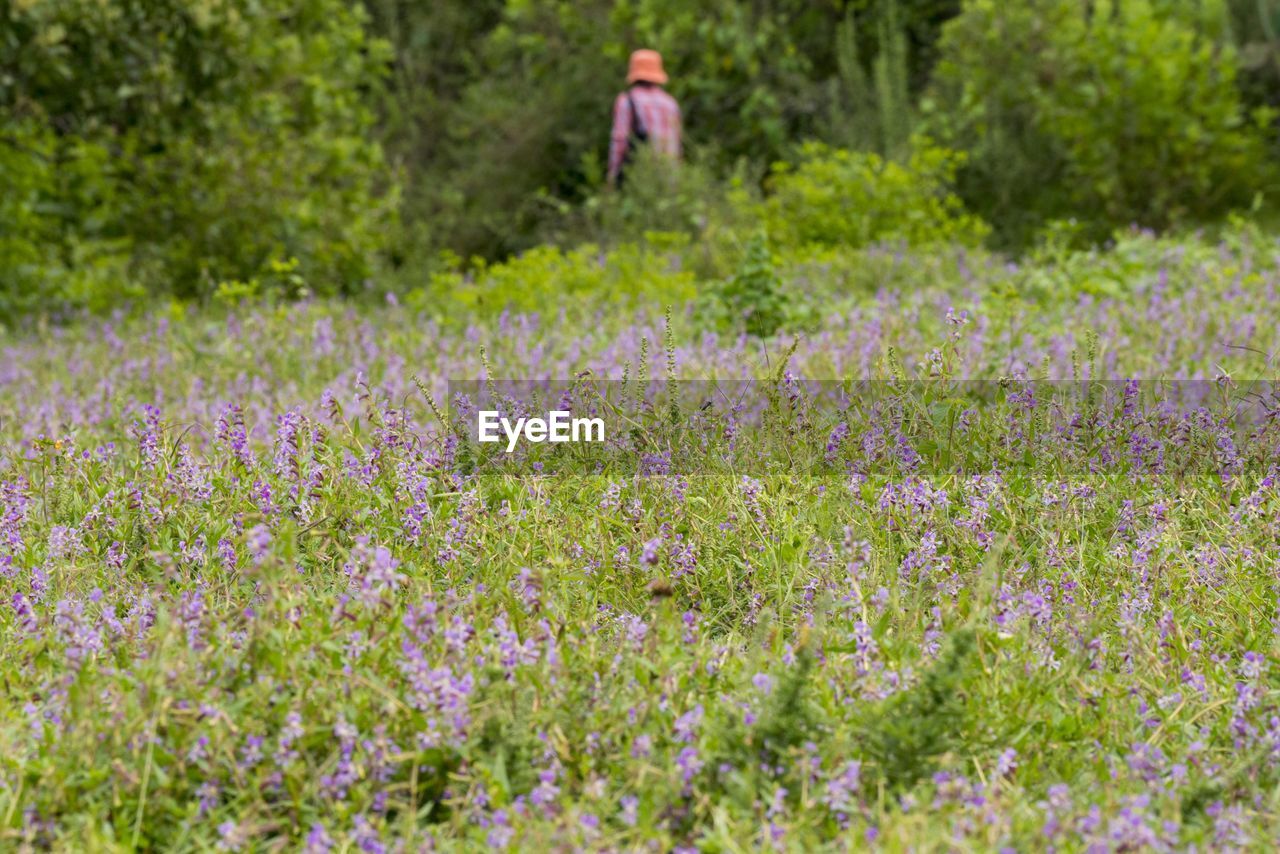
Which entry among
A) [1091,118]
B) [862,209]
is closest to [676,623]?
[862,209]

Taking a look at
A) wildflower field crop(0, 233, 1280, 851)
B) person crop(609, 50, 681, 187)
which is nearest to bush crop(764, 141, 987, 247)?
person crop(609, 50, 681, 187)

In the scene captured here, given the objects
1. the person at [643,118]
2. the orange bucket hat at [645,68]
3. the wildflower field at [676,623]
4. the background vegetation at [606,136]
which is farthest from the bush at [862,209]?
the wildflower field at [676,623]

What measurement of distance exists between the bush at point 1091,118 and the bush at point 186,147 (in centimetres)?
498

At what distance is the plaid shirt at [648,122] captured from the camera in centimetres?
1123

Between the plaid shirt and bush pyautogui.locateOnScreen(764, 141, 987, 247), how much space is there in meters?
1.70

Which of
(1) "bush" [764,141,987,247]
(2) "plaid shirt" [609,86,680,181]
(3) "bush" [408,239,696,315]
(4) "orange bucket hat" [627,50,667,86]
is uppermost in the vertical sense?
(4) "orange bucket hat" [627,50,667,86]

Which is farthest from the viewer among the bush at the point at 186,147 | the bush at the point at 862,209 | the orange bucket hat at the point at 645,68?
the orange bucket hat at the point at 645,68

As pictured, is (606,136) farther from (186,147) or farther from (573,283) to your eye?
(573,283)

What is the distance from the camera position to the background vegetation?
9.38 m

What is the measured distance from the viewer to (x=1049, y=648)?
9.40 feet

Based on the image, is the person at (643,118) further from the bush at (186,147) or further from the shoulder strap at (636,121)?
the bush at (186,147)

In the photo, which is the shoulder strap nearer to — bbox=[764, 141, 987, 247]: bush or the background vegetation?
the background vegetation

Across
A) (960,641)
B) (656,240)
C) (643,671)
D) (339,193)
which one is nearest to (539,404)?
(643,671)

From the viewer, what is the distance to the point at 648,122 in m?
11.3
